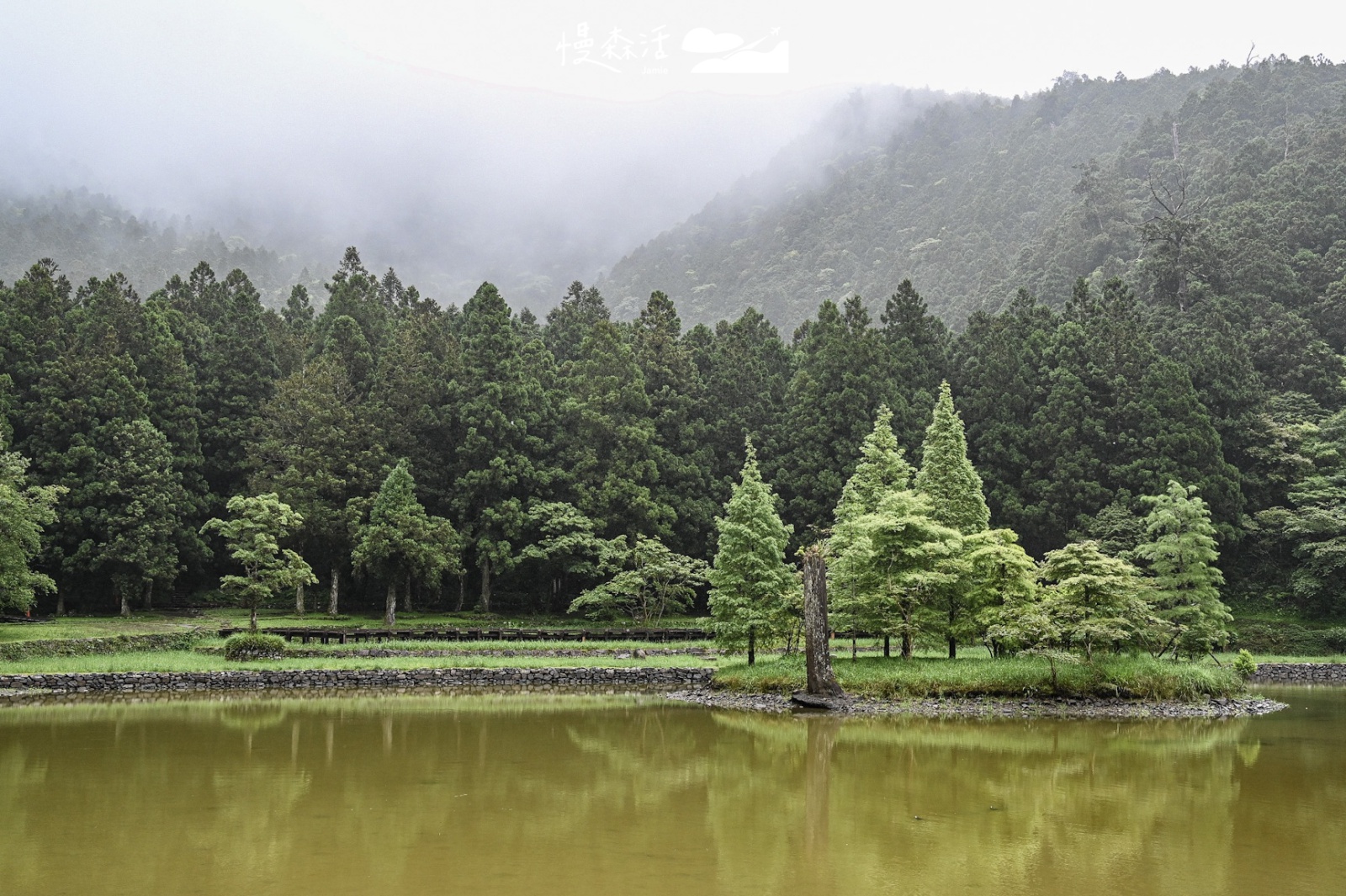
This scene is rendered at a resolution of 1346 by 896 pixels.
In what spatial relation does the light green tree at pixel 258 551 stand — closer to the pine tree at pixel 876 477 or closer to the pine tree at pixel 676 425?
the pine tree at pixel 676 425

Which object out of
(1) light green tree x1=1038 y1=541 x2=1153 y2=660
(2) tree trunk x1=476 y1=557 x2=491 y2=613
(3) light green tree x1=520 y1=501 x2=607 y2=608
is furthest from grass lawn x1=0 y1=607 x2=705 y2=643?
(1) light green tree x1=1038 y1=541 x2=1153 y2=660

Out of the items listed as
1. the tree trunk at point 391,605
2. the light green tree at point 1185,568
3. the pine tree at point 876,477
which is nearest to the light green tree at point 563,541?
the tree trunk at point 391,605

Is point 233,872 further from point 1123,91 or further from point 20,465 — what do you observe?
point 1123,91

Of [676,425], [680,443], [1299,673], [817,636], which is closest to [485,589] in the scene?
[680,443]

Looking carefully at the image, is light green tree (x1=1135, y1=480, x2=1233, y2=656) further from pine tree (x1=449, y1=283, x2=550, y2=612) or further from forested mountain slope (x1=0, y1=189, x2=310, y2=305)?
forested mountain slope (x1=0, y1=189, x2=310, y2=305)

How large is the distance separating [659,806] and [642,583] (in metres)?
25.5

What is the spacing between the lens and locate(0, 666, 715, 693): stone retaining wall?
23.8 m

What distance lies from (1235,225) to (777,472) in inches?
1445

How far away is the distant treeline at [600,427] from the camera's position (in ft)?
137

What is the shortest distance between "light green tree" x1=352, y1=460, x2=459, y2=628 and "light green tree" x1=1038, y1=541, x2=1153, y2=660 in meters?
25.2

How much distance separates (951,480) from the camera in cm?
3591

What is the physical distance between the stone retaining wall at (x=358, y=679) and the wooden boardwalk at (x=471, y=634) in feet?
17.1

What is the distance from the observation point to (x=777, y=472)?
4781cm

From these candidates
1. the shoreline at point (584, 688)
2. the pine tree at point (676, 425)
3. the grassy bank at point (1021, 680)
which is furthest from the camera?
the pine tree at point (676, 425)
